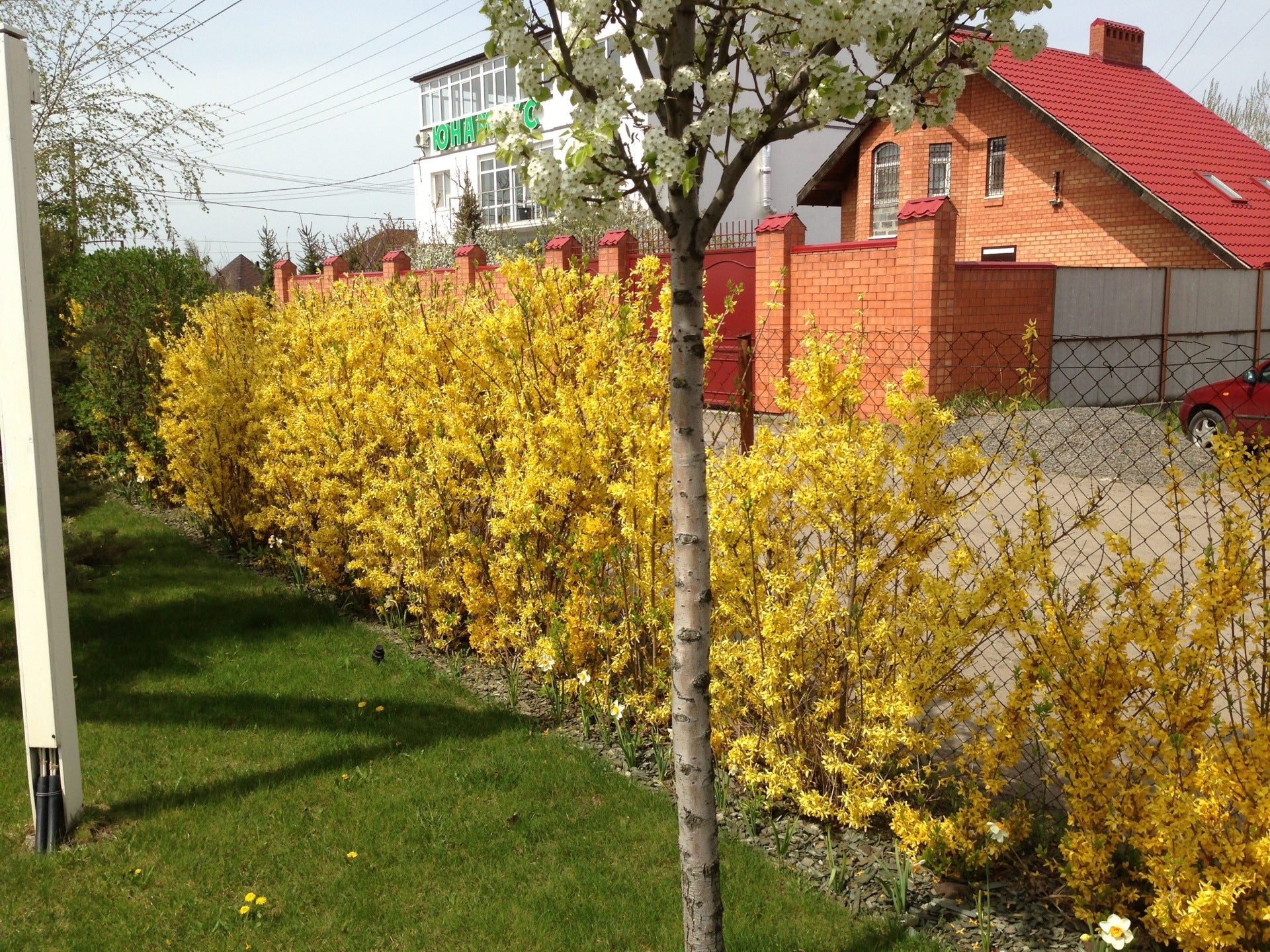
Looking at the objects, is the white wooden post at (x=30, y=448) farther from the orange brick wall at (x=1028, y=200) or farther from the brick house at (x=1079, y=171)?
the orange brick wall at (x=1028, y=200)

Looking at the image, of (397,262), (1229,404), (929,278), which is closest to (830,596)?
(929,278)

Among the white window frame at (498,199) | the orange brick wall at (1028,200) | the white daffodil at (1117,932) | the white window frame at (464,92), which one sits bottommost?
the white daffodil at (1117,932)

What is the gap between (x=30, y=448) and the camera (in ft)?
11.4

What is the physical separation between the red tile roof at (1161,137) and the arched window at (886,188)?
252 centimetres

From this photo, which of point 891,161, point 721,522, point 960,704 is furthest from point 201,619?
point 891,161

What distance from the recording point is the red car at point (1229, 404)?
11.0m

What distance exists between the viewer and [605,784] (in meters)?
3.98

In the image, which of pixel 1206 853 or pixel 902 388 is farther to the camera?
pixel 902 388

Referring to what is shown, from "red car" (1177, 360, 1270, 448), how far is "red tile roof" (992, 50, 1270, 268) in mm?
5619

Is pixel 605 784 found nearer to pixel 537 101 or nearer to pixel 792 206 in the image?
pixel 537 101

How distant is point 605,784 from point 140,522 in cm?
660

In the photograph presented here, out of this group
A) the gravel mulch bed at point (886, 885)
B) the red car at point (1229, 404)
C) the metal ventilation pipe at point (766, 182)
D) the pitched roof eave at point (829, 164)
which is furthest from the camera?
the metal ventilation pipe at point (766, 182)

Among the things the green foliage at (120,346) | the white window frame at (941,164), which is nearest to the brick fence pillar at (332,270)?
the green foliage at (120,346)

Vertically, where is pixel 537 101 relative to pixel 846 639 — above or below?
above
